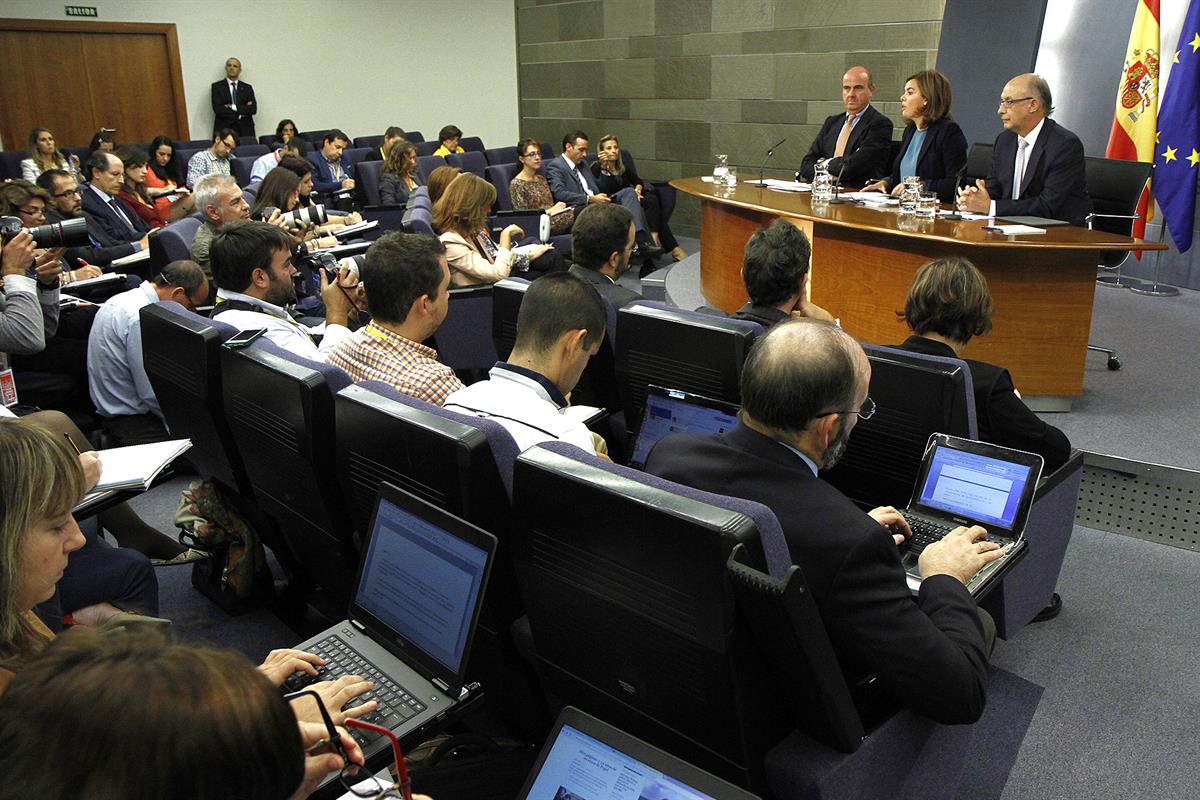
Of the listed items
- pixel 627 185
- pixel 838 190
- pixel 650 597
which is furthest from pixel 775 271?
pixel 627 185

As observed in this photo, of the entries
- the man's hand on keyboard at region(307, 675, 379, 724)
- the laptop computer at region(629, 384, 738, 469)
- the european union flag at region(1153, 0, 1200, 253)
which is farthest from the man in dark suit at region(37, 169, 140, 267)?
the european union flag at region(1153, 0, 1200, 253)

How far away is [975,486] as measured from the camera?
79.7 inches

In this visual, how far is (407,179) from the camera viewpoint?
735 centimetres

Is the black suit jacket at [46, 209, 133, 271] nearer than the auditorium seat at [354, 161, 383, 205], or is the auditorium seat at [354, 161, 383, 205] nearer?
the black suit jacket at [46, 209, 133, 271]

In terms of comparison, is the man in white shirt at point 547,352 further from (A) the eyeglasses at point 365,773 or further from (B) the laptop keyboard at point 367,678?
(A) the eyeglasses at point 365,773

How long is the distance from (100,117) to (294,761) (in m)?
11.9

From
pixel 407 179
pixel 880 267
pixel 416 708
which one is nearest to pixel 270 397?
pixel 416 708

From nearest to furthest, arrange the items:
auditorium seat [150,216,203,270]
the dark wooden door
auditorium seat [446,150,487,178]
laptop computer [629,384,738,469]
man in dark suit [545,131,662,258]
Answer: laptop computer [629,384,738,469] < auditorium seat [150,216,203,270] < man in dark suit [545,131,662,258] < auditorium seat [446,150,487,178] < the dark wooden door

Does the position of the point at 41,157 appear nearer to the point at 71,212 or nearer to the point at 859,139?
the point at 71,212

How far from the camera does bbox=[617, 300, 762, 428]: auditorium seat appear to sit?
2426mm

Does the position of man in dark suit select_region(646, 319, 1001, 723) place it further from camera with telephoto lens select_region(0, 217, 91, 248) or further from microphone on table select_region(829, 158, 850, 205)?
microphone on table select_region(829, 158, 850, 205)

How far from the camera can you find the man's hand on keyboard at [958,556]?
1.72 meters

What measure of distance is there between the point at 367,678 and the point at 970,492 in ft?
4.26

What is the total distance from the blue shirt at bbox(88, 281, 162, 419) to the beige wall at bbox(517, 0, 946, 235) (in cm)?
611
